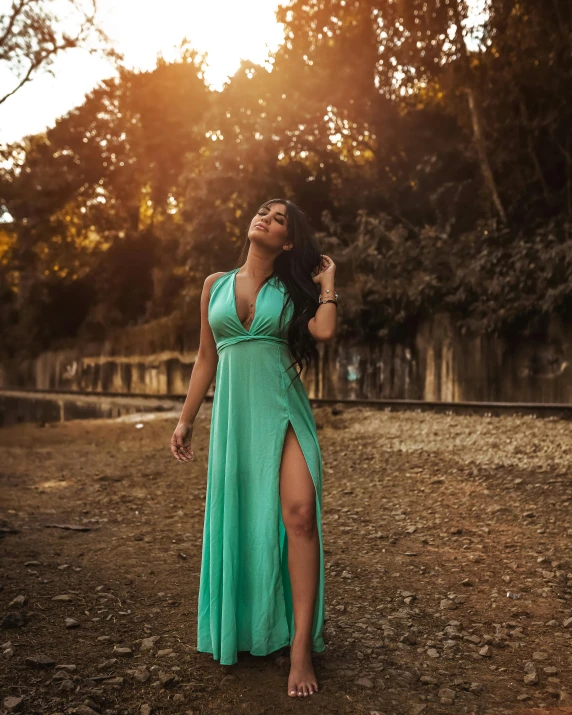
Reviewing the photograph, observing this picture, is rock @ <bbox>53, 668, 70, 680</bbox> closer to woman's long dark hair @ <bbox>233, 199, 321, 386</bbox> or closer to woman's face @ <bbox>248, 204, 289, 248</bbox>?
woman's long dark hair @ <bbox>233, 199, 321, 386</bbox>

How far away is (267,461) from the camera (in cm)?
326

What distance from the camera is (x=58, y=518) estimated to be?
277 inches

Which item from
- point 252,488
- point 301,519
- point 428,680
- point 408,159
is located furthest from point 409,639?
point 408,159

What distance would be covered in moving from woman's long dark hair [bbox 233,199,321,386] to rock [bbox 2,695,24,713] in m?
1.74

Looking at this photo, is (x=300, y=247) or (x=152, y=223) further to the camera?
(x=152, y=223)

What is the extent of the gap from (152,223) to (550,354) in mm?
24340

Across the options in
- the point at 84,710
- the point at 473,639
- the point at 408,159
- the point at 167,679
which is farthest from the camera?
the point at 408,159

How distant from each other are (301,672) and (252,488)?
0.78 meters

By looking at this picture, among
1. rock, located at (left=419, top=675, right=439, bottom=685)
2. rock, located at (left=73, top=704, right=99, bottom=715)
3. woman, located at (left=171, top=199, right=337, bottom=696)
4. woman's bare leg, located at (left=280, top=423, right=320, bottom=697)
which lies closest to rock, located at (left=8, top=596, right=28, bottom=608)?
woman, located at (left=171, top=199, right=337, bottom=696)

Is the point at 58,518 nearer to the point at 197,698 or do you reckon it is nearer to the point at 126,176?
the point at 197,698

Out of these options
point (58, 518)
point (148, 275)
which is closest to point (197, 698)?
point (58, 518)

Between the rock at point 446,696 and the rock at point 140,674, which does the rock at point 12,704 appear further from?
the rock at point 446,696

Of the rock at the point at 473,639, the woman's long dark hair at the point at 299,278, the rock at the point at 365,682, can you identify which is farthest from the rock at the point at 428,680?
the woman's long dark hair at the point at 299,278

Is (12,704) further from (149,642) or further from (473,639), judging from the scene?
(473,639)
